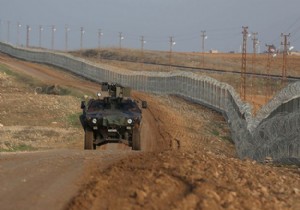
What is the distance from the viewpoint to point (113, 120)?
21203 millimetres

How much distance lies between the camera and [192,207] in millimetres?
8164

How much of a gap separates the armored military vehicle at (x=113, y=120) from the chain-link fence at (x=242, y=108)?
167 inches

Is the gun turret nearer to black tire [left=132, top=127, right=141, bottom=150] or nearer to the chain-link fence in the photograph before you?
black tire [left=132, top=127, right=141, bottom=150]

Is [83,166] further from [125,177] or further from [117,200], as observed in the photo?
[117,200]

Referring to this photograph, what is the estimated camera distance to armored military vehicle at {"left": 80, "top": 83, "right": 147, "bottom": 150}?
21.2 metres

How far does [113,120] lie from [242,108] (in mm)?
8920

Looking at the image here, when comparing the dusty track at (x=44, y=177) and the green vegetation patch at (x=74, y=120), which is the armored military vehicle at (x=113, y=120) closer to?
the dusty track at (x=44, y=177)

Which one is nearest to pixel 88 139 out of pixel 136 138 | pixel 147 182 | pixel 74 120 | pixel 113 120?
pixel 113 120

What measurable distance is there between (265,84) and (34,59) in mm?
42708

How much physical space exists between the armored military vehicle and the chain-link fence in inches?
167

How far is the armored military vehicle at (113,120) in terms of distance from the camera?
2122 cm

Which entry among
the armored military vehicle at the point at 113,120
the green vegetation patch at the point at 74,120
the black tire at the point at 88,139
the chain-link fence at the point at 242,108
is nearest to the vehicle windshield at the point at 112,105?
the armored military vehicle at the point at 113,120

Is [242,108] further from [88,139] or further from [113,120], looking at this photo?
[88,139]

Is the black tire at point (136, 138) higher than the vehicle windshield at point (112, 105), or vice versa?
the vehicle windshield at point (112, 105)
